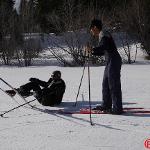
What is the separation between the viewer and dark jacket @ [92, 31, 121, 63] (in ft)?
25.6

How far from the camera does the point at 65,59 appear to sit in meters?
24.6

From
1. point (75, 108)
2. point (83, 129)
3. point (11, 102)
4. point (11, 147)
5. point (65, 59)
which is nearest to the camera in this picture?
point (11, 147)

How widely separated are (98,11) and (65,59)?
320 centimetres

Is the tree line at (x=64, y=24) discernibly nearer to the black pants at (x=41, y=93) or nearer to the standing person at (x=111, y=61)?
the black pants at (x=41, y=93)

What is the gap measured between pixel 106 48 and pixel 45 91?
175cm

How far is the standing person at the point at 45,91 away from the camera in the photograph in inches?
351

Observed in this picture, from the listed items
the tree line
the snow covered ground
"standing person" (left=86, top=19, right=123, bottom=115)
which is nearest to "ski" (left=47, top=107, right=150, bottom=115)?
the snow covered ground

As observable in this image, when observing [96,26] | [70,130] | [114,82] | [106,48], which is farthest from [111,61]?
[70,130]

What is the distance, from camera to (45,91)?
8930 mm

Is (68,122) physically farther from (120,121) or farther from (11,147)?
(11,147)

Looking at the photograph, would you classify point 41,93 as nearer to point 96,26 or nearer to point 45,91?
point 45,91

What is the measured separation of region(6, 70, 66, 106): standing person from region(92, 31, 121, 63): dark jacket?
149 centimetres

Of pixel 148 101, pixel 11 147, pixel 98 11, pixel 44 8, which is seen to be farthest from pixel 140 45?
pixel 11 147

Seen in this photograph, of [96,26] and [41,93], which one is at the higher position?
[96,26]
